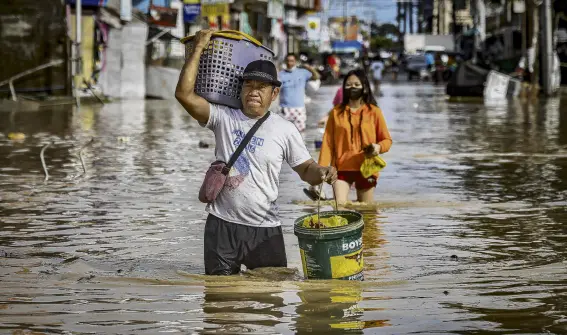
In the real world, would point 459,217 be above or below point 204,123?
below

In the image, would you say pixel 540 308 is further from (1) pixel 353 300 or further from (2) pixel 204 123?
(2) pixel 204 123

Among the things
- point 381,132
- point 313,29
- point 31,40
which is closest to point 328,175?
point 381,132

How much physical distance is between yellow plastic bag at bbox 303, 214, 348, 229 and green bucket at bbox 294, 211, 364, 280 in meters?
0.06

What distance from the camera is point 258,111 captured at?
715 centimetres

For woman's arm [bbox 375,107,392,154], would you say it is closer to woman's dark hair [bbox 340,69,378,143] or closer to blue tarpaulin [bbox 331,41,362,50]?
woman's dark hair [bbox 340,69,378,143]

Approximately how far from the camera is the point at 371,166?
1116 centimetres

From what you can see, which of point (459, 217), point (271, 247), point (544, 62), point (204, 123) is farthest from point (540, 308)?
point (544, 62)

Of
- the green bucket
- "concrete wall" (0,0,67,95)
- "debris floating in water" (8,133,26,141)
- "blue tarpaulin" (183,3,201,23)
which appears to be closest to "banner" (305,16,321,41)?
"blue tarpaulin" (183,3,201,23)

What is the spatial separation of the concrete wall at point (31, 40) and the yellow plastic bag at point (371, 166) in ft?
79.4

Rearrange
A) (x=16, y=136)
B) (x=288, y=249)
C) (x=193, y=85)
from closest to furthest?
(x=193, y=85) < (x=288, y=249) < (x=16, y=136)

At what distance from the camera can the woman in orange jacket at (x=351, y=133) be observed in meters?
11.1

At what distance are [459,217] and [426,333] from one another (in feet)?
17.9

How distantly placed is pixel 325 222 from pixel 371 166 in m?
3.99

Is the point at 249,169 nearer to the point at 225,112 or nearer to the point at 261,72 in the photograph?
the point at 225,112
